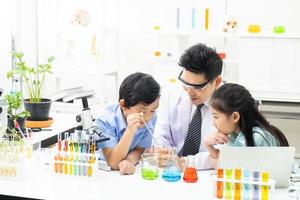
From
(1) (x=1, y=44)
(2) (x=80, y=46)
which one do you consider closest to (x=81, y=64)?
(2) (x=80, y=46)

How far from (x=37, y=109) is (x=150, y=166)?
0.96 m

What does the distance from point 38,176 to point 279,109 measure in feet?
7.75

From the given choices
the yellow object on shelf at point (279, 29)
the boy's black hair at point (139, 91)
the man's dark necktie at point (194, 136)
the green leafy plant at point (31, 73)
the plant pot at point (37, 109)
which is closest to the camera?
the boy's black hair at point (139, 91)

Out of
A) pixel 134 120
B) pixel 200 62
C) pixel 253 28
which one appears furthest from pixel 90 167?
pixel 253 28

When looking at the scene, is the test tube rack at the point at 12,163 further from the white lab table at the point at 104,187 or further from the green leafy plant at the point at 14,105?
the green leafy plant at the point at 14,105

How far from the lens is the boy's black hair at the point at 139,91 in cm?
205

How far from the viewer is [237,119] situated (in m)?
1.90

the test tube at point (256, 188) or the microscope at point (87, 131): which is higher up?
the microscope at point (87, 131)

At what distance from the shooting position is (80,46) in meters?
4.56

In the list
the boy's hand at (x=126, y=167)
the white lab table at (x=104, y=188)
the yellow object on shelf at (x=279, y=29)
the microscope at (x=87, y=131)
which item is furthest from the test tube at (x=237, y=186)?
the yellow object on shelf at (x=279, y=29)

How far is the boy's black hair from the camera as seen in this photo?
2055 mm

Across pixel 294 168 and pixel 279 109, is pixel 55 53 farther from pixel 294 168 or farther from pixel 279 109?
pixel 294 168

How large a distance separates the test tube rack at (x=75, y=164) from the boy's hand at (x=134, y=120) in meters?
0.25

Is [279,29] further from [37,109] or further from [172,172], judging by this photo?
[172,172]
